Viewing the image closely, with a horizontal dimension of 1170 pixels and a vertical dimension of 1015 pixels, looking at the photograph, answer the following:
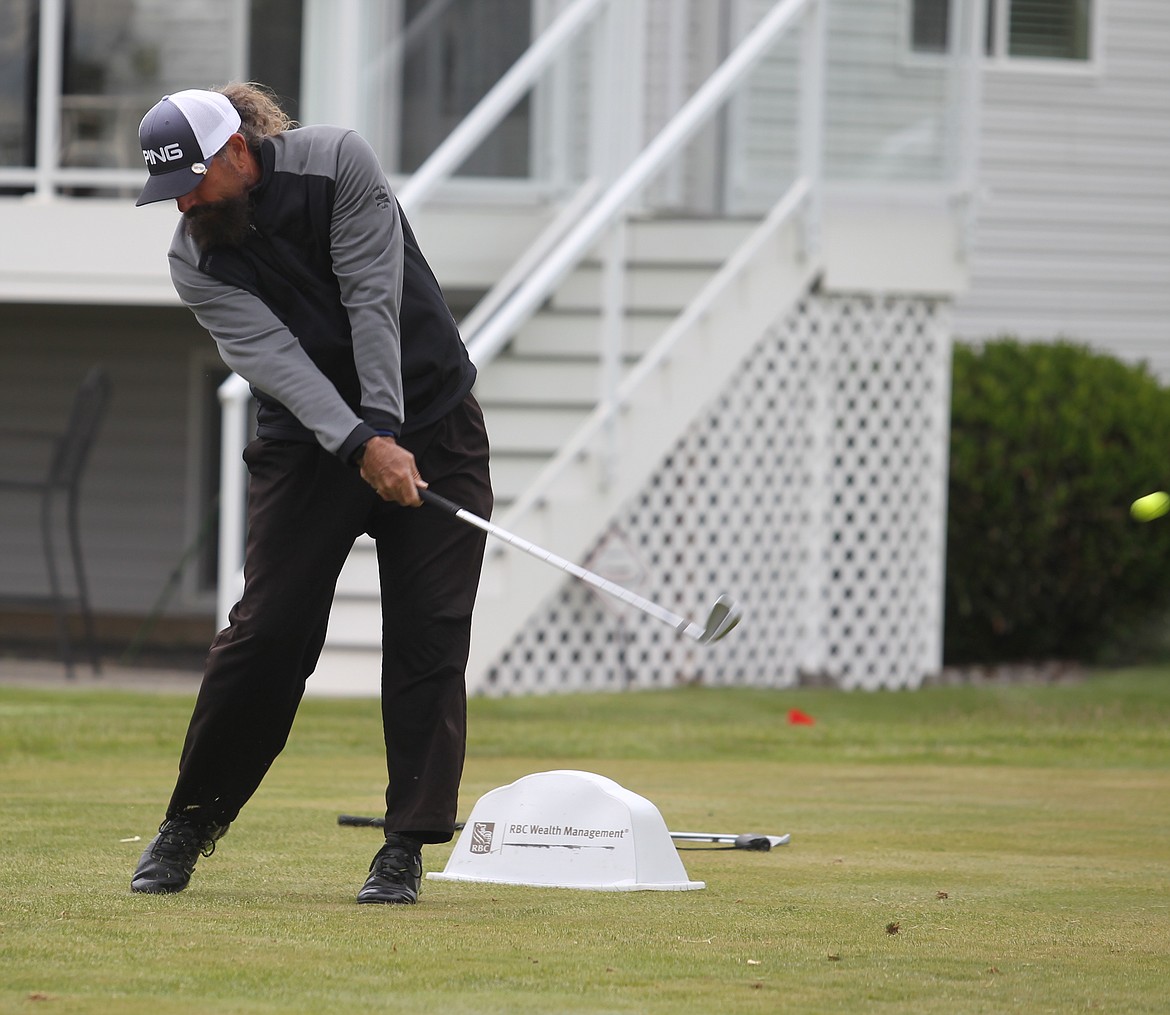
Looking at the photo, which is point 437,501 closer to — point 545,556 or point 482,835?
point 545,556

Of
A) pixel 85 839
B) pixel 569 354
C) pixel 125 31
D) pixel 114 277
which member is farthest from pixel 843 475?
pixel 85 839

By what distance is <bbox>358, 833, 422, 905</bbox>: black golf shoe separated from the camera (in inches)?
185

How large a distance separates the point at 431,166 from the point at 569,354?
4.46ft

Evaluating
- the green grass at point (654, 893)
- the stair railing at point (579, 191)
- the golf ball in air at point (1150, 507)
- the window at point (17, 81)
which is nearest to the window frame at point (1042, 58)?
the golf ball in air at point (1150, 507)

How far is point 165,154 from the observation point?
459 cm

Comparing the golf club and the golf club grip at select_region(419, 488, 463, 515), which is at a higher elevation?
the golf club grip at select_region(419, 488, 463, 515)

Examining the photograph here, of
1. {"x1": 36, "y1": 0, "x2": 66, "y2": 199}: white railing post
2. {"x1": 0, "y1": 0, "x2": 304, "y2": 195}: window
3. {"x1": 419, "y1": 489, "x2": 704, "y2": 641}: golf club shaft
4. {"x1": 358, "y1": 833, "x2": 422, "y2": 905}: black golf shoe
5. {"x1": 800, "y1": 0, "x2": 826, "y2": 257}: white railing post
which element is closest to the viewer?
{"x1": 358, "y1": 833, "x2": 422, "y2": 905}: black golf shoe

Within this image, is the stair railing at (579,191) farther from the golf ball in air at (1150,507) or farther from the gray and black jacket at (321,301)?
the gray and black jacket at (321,301)

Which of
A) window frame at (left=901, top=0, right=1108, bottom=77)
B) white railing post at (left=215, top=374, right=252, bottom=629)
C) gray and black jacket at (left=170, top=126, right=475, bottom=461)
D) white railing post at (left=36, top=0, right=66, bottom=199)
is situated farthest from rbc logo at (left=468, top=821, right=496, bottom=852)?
window frame at (left=901, top=0, right=1108, bottom=77)

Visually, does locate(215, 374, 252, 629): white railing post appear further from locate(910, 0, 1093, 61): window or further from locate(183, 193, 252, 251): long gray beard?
locate(910, 0, 1093, 61): window

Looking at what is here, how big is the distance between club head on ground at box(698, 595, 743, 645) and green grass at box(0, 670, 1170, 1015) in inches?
22.8

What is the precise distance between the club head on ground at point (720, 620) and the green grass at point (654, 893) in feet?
1.90

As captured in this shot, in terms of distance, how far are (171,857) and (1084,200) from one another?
516 inches

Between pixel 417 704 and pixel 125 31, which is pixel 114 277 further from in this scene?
pixel 417 704
